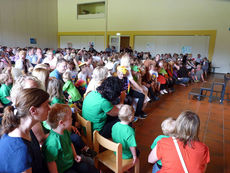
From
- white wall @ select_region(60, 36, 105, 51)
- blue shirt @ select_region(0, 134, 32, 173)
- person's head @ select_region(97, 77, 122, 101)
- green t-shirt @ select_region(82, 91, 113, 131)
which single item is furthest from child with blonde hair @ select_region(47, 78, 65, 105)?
white wall @ select_region(60, 36, 105, 51)

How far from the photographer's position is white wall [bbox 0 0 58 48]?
1287 centimetres

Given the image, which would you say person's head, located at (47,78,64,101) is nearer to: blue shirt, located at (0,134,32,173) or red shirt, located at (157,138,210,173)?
blue shirt, located at (0,134,32,173)

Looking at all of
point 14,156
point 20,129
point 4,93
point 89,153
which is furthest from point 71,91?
point 14,156

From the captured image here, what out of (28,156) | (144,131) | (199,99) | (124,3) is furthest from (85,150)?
(124,3)

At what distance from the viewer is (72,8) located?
16172 millimetres

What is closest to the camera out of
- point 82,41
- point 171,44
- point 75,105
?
point 75,105

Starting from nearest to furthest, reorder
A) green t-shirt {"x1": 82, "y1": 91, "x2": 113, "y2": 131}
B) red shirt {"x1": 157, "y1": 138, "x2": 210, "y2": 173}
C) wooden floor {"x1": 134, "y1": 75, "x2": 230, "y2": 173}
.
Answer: red shirt {"x1": 157, "y1": 138, "x2": 210, "y2": 173}, green t-shirt {"x1": 82, "y1": 91, "x2": 113, "y2": 131}, wooden floor {"x1": 134, "y1": 75, "x2": 230, "y2": 173}

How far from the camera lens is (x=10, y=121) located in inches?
44.0

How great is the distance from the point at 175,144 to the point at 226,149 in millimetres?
1931

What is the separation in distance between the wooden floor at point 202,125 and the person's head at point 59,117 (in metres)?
1.28

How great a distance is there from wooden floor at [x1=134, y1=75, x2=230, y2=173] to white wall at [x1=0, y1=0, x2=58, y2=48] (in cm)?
1304

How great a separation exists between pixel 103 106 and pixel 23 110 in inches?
42.4

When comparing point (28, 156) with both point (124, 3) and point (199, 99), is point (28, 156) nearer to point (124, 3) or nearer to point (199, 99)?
point (199, 99)

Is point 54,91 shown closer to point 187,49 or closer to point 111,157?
point 111,157
